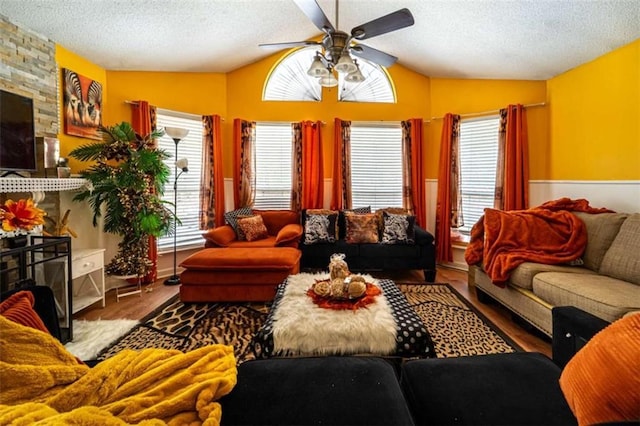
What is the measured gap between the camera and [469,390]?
1148mm

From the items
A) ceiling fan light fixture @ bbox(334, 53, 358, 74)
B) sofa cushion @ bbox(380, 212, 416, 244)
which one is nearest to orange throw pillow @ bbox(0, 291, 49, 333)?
ceiling fan light fixture @ bbox(334, 53, 358, 74)

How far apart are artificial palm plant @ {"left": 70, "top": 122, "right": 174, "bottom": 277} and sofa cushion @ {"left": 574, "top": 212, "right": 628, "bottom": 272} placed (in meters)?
4.27

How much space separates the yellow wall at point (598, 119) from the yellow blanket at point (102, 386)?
4.11m

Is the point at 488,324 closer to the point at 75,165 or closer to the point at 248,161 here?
the point at 248,161

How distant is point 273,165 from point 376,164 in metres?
1.58

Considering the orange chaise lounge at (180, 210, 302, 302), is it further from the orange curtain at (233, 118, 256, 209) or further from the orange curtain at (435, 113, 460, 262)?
the orange curtain at (435, 113, 460, 262)

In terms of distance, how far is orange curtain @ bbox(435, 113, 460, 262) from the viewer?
4.26m

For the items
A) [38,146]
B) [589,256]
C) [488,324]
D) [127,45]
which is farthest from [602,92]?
[38,146]

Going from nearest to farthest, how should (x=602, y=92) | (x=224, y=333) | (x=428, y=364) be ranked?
1. (x=428, y=364)
2. (x=224, y=333)
3. (x=602, y=92)

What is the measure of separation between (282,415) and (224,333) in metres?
1.60

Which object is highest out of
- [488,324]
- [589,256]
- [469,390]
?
[589,256]

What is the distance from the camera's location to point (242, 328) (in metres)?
2.52

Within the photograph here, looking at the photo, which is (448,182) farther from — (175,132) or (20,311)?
(20,311)

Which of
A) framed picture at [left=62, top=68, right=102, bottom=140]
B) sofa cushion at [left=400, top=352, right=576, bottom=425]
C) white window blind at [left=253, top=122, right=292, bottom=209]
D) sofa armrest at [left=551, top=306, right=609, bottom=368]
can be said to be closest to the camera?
sofa cushion at [left=400, top=352, right=576, bottom=425]
